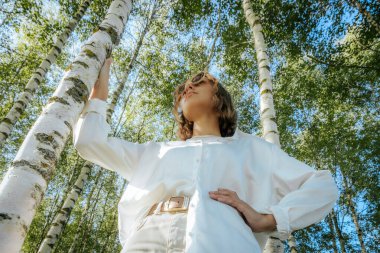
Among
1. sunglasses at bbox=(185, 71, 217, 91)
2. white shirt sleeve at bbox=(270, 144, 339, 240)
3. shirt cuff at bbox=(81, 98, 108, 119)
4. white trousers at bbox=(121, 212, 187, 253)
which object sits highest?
sunglasses at bbox=(185, 71, 217, 91)

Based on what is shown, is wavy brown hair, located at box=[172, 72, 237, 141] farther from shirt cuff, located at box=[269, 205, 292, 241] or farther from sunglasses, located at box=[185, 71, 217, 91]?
shirt cuff, located at box=[269, 205, 292, 241]

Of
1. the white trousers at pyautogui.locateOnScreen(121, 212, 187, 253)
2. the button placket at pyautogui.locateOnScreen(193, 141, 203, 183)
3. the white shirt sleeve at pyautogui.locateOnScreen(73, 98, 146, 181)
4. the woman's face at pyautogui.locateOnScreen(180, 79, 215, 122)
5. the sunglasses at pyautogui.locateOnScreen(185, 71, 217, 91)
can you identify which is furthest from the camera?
the sunglasses at pyautogui.locateOnScreen(185, 71, 217, 91)

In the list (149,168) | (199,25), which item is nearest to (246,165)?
(149,168)

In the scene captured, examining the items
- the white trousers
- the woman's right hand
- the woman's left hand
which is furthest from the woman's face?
the white trousers

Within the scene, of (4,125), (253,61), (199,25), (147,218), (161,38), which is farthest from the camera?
(161,38)

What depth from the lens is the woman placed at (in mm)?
1434

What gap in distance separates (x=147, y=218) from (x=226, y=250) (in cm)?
45

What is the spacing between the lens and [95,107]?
75.8 inches

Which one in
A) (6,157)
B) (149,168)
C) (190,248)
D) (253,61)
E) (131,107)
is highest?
(131,107)

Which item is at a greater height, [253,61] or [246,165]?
[253,61]

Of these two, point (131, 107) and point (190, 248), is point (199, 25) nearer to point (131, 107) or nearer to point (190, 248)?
point (131, 107)

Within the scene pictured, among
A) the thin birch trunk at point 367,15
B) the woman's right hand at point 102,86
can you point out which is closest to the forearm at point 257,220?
the woman's right hand at point 102,86

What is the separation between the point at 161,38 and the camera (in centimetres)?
1338

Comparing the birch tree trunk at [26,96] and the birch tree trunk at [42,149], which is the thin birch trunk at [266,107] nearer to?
the birch tree trunk at [42,149]
